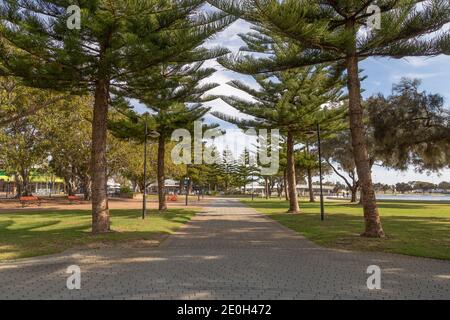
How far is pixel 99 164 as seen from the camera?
38.6 feet

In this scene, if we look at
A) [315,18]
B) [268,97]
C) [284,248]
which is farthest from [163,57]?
[268,97]

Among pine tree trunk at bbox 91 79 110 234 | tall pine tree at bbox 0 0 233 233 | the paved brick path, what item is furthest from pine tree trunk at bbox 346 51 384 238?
pine tree trunk at bbox 91 79 110 234

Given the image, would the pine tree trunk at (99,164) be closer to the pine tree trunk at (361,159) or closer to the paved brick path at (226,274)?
the paved brick path at (226,274)

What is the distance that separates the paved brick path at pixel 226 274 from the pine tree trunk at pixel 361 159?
2.32m

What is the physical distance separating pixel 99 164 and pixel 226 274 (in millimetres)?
6703

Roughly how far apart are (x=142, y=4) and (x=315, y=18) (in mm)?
4663

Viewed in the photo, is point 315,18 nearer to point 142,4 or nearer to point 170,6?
point 170,6

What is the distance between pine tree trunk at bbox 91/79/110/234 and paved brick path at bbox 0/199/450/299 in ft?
9.25

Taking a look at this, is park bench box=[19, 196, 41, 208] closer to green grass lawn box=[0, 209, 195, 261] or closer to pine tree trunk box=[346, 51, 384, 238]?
green grass lawn box=[0, 209, 195, 261]

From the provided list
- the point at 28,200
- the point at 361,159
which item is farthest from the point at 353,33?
the point at 28,200

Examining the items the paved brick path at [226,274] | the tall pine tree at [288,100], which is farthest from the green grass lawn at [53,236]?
the tall pine tree at [288,100]
